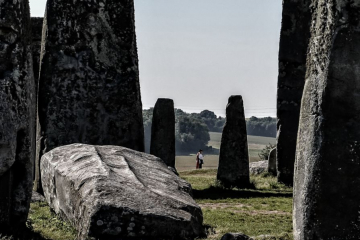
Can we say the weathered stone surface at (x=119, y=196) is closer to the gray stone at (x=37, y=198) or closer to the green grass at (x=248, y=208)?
the green grass at (x=248, y=208)

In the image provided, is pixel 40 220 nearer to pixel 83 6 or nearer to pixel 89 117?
pixel 89 117

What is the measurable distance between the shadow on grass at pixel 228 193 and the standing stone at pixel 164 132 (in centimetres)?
294

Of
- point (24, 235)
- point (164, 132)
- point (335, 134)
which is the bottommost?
point (24, 235)

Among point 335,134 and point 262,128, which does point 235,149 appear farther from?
point 262,128

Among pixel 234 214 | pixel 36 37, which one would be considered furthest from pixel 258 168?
pixel 234 214

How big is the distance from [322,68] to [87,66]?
32.4 feet

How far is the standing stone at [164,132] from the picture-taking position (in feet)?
66.7

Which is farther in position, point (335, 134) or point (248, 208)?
point (248, 208)

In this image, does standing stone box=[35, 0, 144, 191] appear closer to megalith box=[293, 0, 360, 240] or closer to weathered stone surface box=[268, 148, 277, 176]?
weathered stone surface box=[268, 148, 277, 176]

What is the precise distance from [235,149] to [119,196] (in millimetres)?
10218

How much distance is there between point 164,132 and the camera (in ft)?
67.1

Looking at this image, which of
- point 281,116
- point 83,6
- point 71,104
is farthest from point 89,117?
point 281,116

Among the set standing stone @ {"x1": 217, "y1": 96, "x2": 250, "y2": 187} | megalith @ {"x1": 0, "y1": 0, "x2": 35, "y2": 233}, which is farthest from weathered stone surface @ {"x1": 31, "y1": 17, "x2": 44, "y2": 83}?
megalith @ {"x1": 0, "y1": 0, "x2": 35, "y2": 233}

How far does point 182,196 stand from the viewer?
9.52 meters
